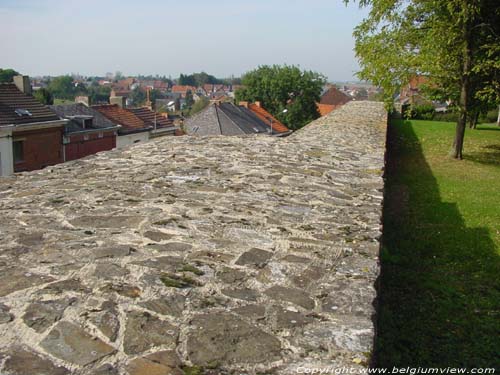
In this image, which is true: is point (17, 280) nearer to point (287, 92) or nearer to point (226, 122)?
point (226, 122)

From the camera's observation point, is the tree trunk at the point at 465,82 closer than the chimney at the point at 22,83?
Yes

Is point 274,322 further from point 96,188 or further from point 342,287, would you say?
point 96,188

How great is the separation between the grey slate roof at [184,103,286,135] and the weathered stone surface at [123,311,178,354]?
35.0 metres

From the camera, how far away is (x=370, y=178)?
5492mm

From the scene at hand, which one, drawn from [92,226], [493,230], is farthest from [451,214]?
[92,226]

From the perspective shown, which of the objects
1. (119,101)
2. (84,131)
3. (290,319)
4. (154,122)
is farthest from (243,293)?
(119,101)

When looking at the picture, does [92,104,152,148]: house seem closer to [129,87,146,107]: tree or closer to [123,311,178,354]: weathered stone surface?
[123,311,178,354]: weathered stone surface

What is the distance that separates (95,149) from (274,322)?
27173 mm

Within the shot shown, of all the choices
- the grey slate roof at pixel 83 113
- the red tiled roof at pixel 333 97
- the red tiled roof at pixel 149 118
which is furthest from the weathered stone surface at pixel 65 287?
the red tiled roof at pixel 333 97

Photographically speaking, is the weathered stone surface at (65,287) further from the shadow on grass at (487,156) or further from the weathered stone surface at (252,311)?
the shadow on grass at (487,156)

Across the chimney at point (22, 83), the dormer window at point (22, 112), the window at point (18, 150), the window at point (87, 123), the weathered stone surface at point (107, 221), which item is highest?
the chimney at point (22, 83)

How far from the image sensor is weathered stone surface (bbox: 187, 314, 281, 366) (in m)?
1.98

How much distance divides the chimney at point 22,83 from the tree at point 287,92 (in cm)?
3249

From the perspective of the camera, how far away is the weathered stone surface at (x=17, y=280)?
7.99 ft
